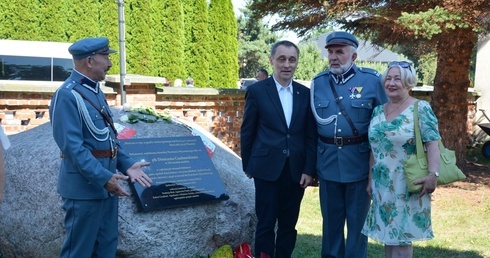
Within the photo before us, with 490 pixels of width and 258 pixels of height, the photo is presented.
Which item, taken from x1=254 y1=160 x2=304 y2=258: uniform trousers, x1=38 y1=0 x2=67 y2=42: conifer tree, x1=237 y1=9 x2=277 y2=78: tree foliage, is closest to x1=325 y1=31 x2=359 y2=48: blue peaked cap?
x1=254 y1=160 x2=304 y2=258: uniform trousers

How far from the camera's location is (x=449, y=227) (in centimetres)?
662

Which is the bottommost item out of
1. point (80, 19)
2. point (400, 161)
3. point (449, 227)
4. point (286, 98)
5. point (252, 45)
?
point (449, 227)

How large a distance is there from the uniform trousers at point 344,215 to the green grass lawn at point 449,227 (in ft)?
3.68

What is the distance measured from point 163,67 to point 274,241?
51.1 ft

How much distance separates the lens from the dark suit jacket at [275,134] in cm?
425

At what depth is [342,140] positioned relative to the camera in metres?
4.05

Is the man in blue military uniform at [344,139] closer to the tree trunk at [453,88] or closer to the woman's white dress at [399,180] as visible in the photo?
the woman's white dress at [399,180]

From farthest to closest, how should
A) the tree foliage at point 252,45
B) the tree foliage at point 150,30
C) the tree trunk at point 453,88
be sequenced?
the tree foliage at point 252,45 < the tree foliage at point 150,30 < the tree trunk at point 453,88

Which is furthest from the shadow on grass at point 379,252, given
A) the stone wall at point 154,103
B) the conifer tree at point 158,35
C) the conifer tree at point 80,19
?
the conifer tree at point 158,35

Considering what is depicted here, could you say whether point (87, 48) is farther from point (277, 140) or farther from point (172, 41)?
point (172, 41)

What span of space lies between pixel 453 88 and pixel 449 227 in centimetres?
340

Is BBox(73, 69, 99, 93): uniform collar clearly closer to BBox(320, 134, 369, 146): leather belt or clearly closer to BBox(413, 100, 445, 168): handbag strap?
BBox(320, 134, 369, 146): leather belt

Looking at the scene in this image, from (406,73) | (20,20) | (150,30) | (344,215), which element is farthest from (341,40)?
(150,30)

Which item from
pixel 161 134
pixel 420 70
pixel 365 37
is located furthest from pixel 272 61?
pixel 420 70
